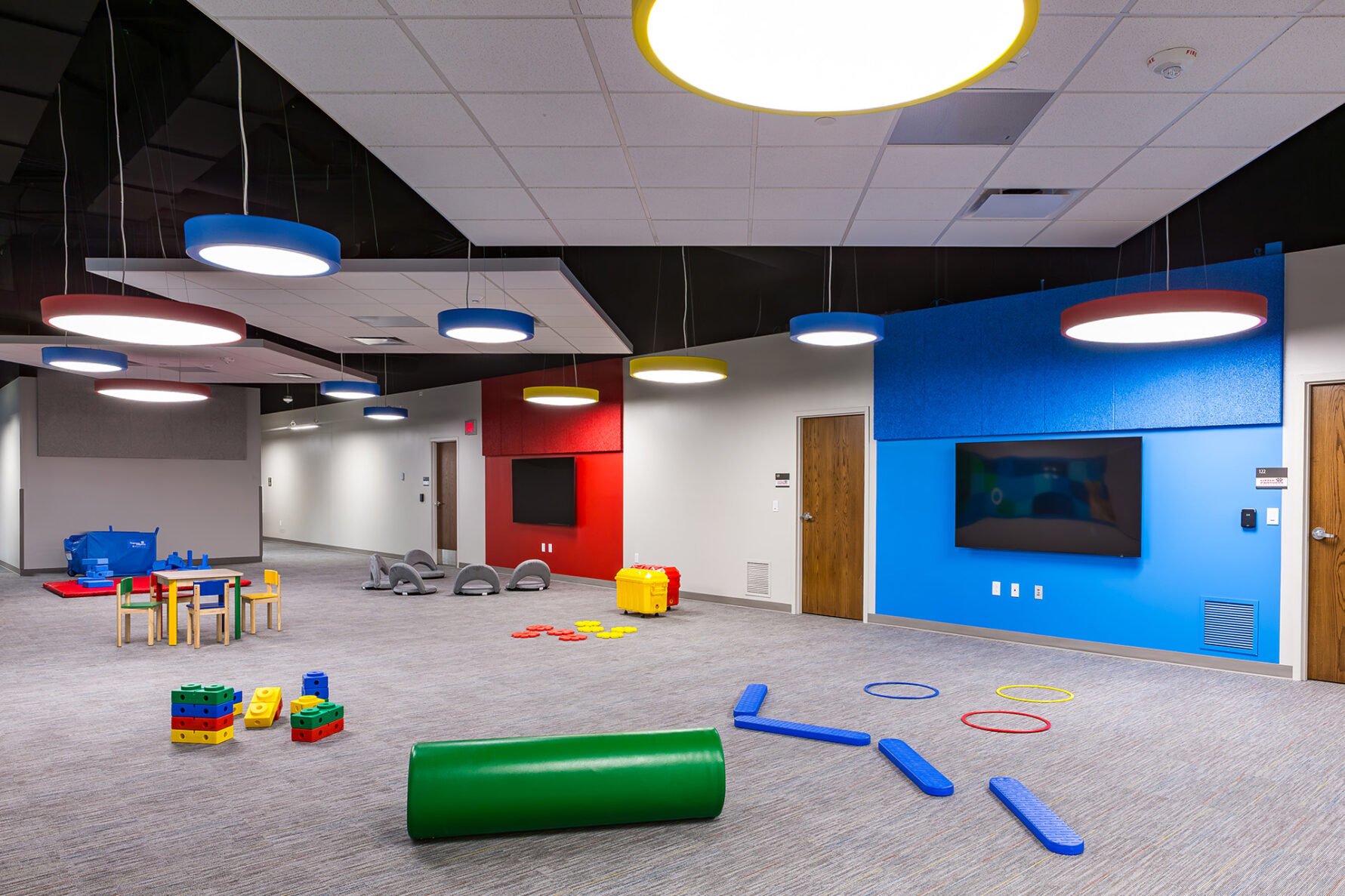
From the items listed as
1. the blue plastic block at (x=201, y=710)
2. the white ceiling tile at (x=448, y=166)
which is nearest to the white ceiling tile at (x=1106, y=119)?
the white ceiling tile at (x=448, y=166)

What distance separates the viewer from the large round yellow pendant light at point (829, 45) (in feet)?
6.02

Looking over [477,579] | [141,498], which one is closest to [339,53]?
[477,579]

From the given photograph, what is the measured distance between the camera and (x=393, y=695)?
5328 millimetres

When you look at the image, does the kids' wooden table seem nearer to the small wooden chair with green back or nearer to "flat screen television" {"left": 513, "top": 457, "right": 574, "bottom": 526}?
the small wooden chair with green back

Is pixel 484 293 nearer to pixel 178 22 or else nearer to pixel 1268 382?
pixel 178 22

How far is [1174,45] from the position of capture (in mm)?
3498

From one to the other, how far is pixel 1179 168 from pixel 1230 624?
3.56 metres

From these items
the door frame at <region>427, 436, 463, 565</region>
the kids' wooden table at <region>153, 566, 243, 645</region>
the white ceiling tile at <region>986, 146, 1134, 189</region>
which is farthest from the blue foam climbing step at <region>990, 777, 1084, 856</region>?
the door frame at <region>427, 436, 463, 565</region>

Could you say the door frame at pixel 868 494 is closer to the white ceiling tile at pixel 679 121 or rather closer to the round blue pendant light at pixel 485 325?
the round blue pendant light at pixel 485 325

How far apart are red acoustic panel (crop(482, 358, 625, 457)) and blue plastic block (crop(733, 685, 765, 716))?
6.22 m

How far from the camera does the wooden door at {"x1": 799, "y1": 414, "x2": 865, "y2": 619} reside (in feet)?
27.8

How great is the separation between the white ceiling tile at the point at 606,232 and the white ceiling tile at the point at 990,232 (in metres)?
2.36

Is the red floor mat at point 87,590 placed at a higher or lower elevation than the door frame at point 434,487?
lower

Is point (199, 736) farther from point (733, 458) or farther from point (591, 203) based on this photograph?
point (733, 458)
